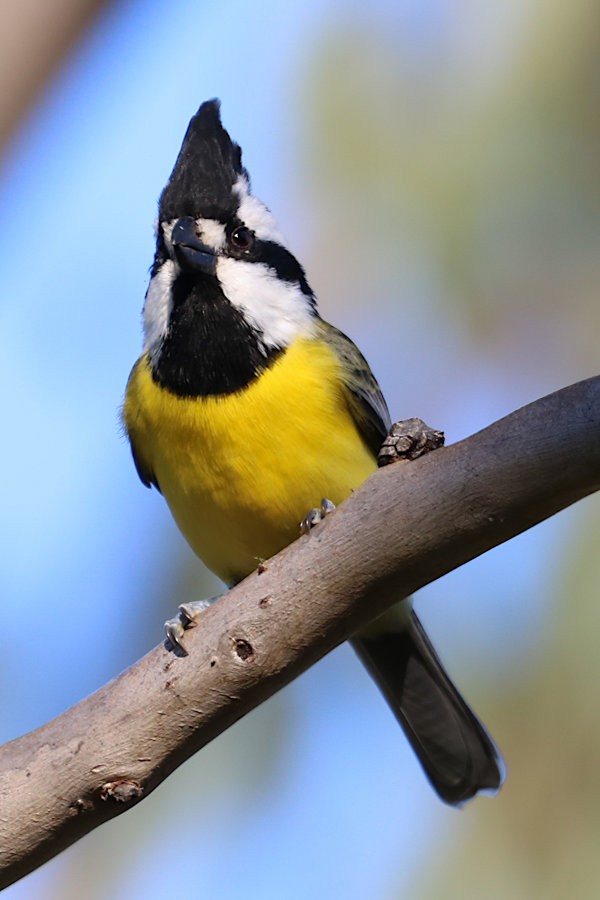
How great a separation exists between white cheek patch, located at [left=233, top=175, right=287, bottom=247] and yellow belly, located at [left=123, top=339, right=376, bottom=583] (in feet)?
1.93

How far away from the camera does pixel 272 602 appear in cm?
316

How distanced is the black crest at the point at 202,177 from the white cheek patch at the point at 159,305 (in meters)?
0.23

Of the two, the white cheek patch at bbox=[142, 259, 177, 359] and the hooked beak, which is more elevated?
the hooked beak

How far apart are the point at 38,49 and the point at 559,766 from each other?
4.06 meters

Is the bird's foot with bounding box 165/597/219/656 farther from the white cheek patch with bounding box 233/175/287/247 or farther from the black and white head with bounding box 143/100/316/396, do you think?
the white cheek patch with bounding box 233/175/287/247

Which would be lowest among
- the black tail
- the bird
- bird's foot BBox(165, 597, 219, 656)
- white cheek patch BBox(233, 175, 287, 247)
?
bird's foot BBox(165, 597, 219, 656)

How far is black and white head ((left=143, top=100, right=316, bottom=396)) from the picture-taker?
4.70 m

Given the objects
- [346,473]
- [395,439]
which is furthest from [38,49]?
[395,439]

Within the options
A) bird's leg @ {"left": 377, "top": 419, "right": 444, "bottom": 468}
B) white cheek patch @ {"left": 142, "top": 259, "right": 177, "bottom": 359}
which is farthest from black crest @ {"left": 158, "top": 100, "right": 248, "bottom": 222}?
bird's leg @ {"left": 377, "top": 419, "right": 444, "bottom": 468}

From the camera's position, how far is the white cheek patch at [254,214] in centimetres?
493

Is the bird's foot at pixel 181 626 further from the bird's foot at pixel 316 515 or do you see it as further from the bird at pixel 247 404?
the bird at pixel 247 404

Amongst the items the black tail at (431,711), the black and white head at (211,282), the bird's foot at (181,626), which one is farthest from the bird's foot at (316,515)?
the black tail at (431,711)

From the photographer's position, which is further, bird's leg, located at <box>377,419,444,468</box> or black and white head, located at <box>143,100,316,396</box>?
black and white head, located at <box>143,100,316,396</box>

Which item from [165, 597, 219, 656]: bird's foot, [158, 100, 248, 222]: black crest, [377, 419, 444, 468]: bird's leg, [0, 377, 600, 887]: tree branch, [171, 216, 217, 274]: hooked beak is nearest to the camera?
[0, 377, 600, 887]: tree branch
